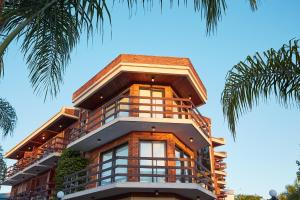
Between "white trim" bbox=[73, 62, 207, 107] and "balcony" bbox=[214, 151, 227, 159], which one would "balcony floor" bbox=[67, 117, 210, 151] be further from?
"balcony" bbox=[214, 151, 227, 159]

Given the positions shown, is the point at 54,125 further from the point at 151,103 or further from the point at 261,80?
the point at 261,80

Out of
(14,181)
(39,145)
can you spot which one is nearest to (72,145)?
(39,145)

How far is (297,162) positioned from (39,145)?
24346 mm

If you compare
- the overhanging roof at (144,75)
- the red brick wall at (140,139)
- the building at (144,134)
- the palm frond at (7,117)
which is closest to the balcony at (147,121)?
the building at (144,134)

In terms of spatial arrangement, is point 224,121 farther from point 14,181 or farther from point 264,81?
point 14,181

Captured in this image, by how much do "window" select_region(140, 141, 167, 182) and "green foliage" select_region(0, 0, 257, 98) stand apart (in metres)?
12.9

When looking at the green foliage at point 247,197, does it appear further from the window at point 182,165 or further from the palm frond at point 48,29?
the palm frond at point 48,29

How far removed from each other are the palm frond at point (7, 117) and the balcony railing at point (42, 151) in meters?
14.5

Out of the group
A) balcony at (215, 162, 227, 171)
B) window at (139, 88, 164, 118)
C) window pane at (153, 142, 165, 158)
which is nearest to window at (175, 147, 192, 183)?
window pane at (153, 142, 165, 158)

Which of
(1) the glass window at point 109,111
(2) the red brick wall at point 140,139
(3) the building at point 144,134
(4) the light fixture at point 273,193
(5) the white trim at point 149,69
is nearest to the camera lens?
(4) the light fixture at point 273,193

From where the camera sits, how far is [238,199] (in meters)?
59.5

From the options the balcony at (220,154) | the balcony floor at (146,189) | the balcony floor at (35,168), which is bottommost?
the balcony floor at (146,189)

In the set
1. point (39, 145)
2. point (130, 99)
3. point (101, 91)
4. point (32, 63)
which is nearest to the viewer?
point (32, 63)

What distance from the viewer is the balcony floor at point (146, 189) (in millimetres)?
16641
